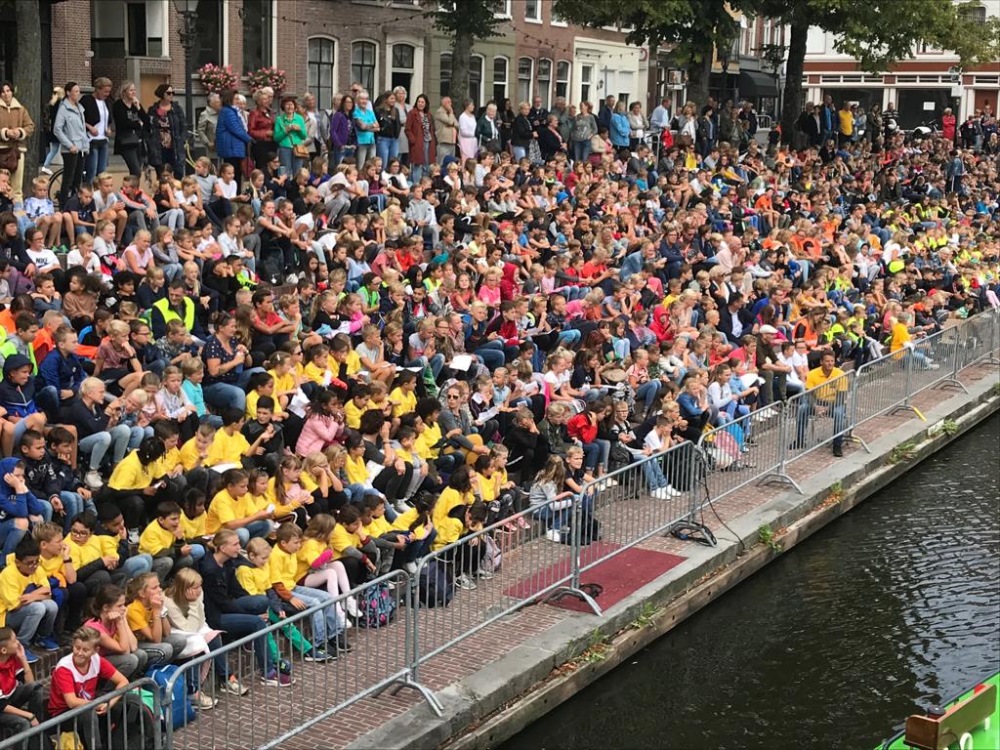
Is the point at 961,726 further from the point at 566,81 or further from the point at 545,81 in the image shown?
the point at 566,81

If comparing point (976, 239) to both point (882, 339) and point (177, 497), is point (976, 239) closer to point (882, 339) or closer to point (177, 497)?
point (882, 339)

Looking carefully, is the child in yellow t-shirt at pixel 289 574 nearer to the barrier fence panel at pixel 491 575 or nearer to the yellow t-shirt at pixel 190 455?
the barrier fence panel at pixel 491 575

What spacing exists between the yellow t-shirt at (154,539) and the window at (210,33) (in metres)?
21.5

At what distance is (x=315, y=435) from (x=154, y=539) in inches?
106

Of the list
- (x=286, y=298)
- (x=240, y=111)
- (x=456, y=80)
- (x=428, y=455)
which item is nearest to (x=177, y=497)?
(x=428, y=455)

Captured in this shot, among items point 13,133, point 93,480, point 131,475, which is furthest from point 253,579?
point 13,133

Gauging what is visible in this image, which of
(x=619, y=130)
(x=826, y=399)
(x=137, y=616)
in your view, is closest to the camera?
(x=137, y=616)

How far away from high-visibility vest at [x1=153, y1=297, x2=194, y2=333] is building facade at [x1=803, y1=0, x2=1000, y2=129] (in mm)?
57440

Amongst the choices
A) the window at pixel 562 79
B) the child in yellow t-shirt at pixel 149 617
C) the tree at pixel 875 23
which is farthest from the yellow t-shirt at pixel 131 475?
the window at pixel 562 79

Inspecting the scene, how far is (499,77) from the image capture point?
4250 cm

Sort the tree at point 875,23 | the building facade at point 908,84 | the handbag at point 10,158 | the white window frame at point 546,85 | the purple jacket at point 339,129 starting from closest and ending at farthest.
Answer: the handbag at point 10,158, the purple jacket at point 339,129, the tree at point 875,23, the white window frame at point 546,85, the building facade at point 908,84

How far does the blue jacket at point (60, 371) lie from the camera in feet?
42.0

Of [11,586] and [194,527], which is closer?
[11,586]

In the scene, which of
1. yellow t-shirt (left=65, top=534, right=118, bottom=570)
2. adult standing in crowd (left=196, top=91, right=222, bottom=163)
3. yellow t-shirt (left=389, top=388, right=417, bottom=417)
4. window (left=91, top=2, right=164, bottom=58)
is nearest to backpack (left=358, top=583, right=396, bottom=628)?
yellow t-shirt (left=65, top=534, right=118, bottom=570)
